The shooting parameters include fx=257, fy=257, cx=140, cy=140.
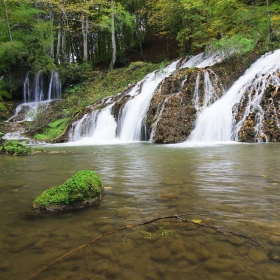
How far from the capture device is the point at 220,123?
34.9 feet

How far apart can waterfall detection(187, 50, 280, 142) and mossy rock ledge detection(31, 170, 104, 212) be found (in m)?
8.32

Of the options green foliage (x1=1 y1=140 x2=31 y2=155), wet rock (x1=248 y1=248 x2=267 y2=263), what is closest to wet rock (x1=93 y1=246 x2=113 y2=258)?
wet rock (x1=248 y1=248 x2=267 y2=263)

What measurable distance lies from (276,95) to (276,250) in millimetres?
9988

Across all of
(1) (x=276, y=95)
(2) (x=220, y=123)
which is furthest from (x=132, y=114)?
(1) (x=276, y=95)

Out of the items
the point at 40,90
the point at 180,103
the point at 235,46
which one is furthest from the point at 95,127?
the point at 40,90

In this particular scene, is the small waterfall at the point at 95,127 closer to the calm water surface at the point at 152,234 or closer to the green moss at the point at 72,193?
the calm water surface at the point at 152,234

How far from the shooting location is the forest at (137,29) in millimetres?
15455

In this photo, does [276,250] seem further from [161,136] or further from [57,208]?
[161,136]

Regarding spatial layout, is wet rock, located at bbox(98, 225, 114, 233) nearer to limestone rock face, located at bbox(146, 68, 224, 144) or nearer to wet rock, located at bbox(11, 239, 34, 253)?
wet rock, located at bbox(11, 239, 34, 253)

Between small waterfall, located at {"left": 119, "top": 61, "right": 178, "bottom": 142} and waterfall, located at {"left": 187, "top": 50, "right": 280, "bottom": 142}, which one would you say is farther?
small waterfall, located at {"left": 119, "top": 61, "right": 178, "bottom": 142}

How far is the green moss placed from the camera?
2.55m

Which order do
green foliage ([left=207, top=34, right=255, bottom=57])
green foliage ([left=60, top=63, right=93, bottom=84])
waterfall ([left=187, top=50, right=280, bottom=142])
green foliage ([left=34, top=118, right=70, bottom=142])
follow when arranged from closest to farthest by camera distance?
1. waterfall ([left=187, top=50, right=280, bottom=142])
2. green foliage ([left=207, top=34, right=255, bottom=57])
3. green foliage ([left=34, top=118, right=70, bottom=142])
4. green foliage ([left=60, top=63, right=93, bottom=84])

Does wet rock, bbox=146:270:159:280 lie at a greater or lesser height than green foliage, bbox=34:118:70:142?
lesser

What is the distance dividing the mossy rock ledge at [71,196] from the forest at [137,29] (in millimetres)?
12866
